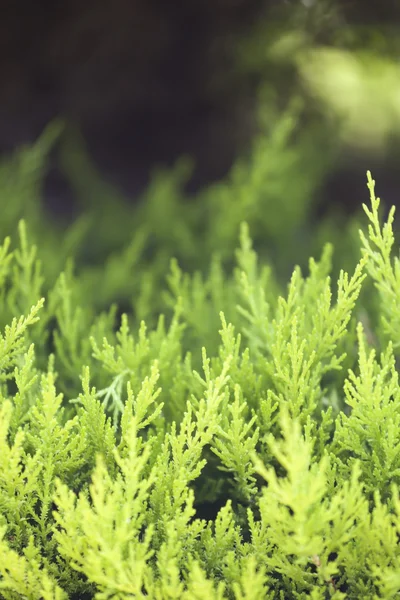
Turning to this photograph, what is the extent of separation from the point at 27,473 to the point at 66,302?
0.53 meters

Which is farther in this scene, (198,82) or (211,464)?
(198,82)

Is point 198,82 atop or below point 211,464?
atop

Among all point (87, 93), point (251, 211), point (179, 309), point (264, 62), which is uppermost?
point (264, 62)

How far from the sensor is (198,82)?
3039 mm

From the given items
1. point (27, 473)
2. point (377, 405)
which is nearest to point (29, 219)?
point (27, 473)

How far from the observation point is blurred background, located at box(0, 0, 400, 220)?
2.56 m

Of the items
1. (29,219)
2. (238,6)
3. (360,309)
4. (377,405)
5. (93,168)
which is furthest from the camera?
(93,168)

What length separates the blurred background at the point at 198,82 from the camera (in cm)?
256

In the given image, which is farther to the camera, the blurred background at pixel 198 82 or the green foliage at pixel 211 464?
the blurred background at pixel 198 82

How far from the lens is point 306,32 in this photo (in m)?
2.53

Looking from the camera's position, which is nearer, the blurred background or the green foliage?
the green foliage

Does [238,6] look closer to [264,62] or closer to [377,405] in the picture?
[264,62]

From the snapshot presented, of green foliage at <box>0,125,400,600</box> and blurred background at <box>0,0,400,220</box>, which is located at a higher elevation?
blurred background at <box>0,0,400,220</box>

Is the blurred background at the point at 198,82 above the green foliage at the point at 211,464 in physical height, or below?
above
